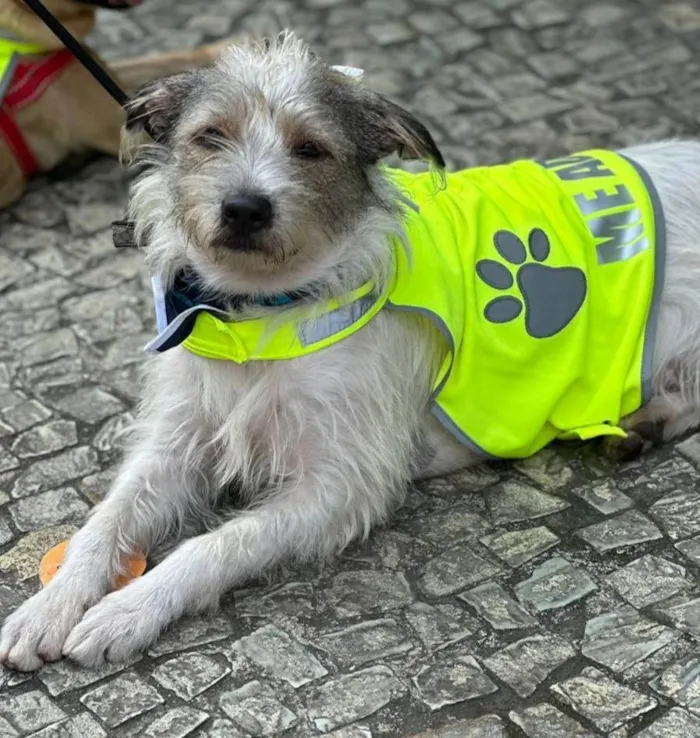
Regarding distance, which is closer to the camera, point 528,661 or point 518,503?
point 528,661

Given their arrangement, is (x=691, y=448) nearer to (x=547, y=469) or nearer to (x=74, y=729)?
(x=547, y=469)

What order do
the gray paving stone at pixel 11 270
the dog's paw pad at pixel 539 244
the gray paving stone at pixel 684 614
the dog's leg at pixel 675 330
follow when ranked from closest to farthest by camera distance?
1. the gray paving stone at pixel 684 614
2. the dog's paw pad at pixel 539 244
3. the dog's leg at pixel 675 330
4. the gray paving stone at pixel 11 270

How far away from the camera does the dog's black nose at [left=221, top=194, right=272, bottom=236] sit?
182 inches

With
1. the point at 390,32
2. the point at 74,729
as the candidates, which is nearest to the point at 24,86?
the point at 390,32

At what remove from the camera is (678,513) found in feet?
17.9

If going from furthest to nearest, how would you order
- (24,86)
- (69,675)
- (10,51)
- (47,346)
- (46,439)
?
(24,86), (10,51), (47,346), (46,439), (69,675)

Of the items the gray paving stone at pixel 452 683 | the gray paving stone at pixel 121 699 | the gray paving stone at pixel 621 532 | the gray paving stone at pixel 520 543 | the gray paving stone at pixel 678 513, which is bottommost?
the gray paving stone at pixel 678 513

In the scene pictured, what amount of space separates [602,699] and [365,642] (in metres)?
0.91

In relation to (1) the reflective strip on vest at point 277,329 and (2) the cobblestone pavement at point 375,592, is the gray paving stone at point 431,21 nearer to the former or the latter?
(2) the cobblestone pavement at point 375,592

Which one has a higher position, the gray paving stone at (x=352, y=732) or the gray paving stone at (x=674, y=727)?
the gray paving stone at (x=352, y=732)

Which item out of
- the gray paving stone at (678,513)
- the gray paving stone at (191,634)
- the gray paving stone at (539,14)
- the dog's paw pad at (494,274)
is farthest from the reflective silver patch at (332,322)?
the gray paving stone at (539,14)

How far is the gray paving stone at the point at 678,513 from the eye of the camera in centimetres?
535

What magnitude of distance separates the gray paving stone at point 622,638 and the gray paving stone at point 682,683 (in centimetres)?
12

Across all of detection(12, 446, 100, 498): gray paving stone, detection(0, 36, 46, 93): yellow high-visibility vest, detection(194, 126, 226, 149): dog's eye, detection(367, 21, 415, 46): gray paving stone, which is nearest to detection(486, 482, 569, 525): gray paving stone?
detection(12, 446, 100, 498): gray paving stone
